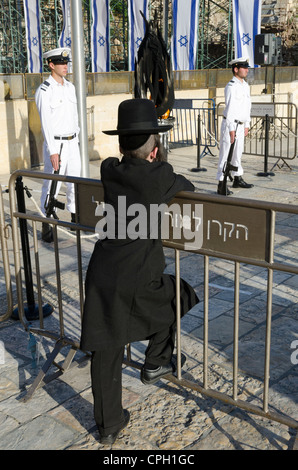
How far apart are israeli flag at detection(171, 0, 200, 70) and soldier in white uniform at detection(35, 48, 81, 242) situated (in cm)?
1081

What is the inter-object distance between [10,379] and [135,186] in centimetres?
177

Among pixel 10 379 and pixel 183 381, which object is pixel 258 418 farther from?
pixel 10 379

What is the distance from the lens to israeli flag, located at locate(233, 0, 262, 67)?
16250 mm

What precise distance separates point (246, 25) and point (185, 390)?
14787 mm

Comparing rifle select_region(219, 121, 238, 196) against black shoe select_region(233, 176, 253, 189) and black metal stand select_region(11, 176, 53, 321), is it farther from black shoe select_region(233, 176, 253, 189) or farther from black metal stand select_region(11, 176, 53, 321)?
black metal stand select_region(11, 176, 53, 321)

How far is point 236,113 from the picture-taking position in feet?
29.8

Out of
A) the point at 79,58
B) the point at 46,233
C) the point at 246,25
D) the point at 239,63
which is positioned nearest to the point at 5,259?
the point at 46,233

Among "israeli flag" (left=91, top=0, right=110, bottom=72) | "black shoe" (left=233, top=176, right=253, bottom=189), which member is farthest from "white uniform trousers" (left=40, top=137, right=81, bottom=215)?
"israeli flag" (left=91, top=0, right=110, bottom=72)

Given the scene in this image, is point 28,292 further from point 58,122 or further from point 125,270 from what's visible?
point 58,122

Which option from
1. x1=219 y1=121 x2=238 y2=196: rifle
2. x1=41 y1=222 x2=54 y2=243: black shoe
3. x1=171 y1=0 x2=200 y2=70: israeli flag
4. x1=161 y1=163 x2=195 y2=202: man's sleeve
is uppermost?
x1=171 y1=0 x2=200 y2=70: israeli flag

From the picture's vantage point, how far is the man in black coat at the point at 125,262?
9.45 ft

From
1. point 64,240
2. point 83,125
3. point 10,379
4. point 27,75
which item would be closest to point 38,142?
point 27,75


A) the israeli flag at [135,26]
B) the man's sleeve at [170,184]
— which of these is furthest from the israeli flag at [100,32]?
the man's sleeve at [170,184]

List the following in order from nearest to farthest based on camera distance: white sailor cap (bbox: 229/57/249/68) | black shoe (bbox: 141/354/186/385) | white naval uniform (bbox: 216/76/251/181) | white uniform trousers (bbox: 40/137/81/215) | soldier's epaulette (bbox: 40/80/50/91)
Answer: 1. black shoe (bbox: 141/354/186/385)
2. soldier's epaulette (bbox: 40/80/50/91)
3. white uniform trousers (bbox: 40/137/81/215)
4. white sailor cap (bbox: 229/57/249/68)
5. white naval uniform (bbox: 216/76/251/181)
